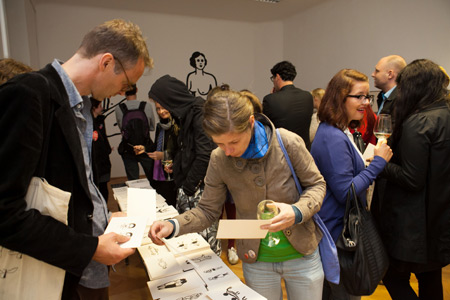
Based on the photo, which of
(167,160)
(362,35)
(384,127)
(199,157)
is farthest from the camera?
(362,35)

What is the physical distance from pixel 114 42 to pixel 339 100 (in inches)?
48.0

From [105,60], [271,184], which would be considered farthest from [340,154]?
[105,60]

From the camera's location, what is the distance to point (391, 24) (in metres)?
5.07

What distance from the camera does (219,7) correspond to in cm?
704

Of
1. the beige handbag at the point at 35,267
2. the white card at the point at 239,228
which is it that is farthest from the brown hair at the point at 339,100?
the beige handbag at the point at 35,267

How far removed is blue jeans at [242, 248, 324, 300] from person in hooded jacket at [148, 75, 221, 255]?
1.06m

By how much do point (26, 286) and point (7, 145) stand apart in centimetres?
44

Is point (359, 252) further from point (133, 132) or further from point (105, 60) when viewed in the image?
point (133, 132)

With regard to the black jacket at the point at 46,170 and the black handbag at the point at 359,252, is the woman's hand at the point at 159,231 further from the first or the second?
the black handbag at the point at 359,252

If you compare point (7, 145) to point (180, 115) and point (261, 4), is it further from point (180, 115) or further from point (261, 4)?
point (261, 4)

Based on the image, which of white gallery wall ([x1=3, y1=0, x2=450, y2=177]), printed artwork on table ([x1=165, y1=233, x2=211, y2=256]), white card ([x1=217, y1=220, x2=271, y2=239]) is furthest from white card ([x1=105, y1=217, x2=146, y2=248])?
white gallery wall ([x1=3, y1=0, x2=450, y2=177])

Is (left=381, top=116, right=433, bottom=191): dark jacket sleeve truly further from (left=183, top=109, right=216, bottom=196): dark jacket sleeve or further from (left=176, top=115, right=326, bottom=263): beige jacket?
(left=183, top=109, right=216, bottom=196): dark jacket sleeve

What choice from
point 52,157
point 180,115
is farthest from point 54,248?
point 180,115

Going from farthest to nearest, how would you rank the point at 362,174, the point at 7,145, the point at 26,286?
the point at 362,174, the point at 26,286, the point at 7,145
